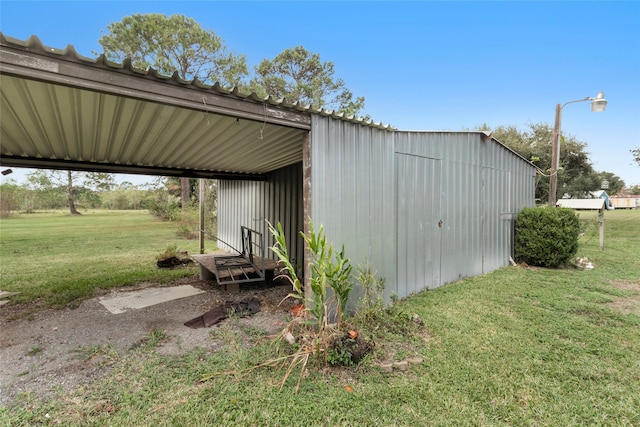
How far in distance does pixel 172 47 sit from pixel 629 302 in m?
16.2

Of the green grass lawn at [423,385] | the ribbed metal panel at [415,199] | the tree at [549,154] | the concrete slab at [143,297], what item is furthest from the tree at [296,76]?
the green grass lawn at [423,385]

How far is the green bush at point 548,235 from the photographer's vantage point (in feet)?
19.3

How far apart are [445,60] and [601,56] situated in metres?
4.63

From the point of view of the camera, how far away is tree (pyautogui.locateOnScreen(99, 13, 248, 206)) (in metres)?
11.7

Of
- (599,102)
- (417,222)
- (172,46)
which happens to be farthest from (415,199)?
(172,46)

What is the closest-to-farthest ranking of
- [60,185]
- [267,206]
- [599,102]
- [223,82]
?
1. [599,102]
2. [267,206]
3. [223,82]
4. [60,185]

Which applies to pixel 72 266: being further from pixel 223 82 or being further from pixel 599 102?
pixel 599 102

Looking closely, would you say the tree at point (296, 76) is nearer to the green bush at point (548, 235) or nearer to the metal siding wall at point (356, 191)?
the green bush at point (548, 235)

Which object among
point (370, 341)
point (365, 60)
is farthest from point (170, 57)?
point (370, 341)

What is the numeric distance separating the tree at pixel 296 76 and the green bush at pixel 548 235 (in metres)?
11.0

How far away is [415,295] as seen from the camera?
166 inches

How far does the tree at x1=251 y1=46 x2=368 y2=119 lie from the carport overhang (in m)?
10.7

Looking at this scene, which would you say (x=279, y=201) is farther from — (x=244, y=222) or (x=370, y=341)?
(x=370, y=341)

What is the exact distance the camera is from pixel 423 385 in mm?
2146
